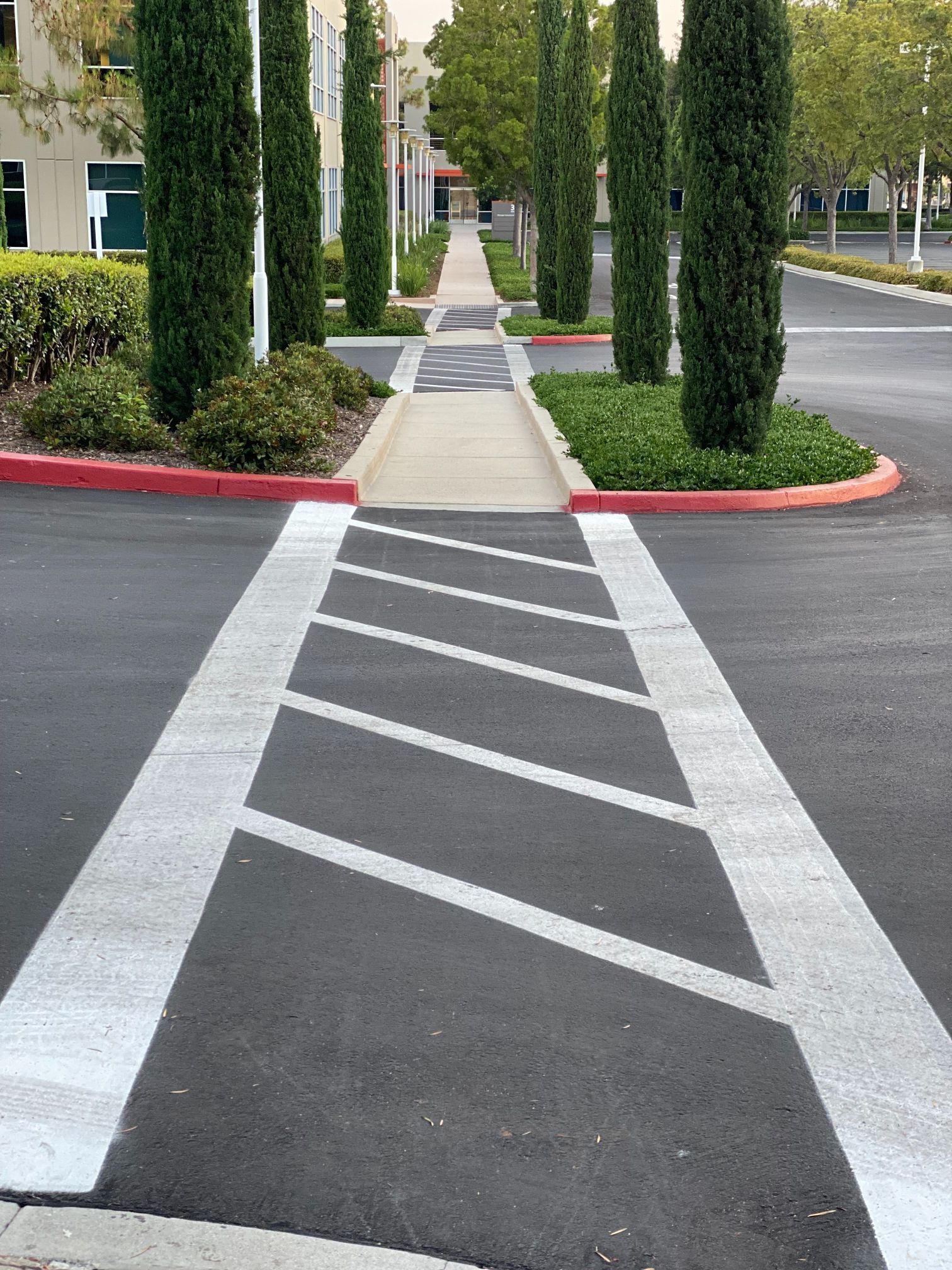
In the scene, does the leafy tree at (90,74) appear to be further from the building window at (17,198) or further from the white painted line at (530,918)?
the white painted line at (530,918)

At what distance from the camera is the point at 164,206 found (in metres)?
13.3

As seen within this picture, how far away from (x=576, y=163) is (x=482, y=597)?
20176 millimetres

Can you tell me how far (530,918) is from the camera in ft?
15.0

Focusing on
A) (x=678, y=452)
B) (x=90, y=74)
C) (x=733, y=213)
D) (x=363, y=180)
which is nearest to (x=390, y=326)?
(x=363, y=180)

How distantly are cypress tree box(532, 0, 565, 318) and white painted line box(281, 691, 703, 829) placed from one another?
2469 cm

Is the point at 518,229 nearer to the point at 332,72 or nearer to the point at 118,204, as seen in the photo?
the point at 332,72

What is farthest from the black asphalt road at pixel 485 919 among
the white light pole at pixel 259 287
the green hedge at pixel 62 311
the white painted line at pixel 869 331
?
the white painted line at pixel 869 331

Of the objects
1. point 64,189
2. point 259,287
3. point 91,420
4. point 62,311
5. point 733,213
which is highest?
point 64,189

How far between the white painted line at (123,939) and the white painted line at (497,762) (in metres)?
0.24

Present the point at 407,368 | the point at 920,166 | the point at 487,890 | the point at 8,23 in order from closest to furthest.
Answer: the point at 487,890
the point at 407,368
the point at 8,23
the point at 920,166

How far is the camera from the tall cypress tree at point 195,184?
12.9 meters

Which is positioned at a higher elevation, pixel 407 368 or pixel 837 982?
pixel 407 368

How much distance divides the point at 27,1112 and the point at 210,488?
8.73 meters

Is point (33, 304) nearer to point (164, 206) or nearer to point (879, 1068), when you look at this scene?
point (164, 206)
